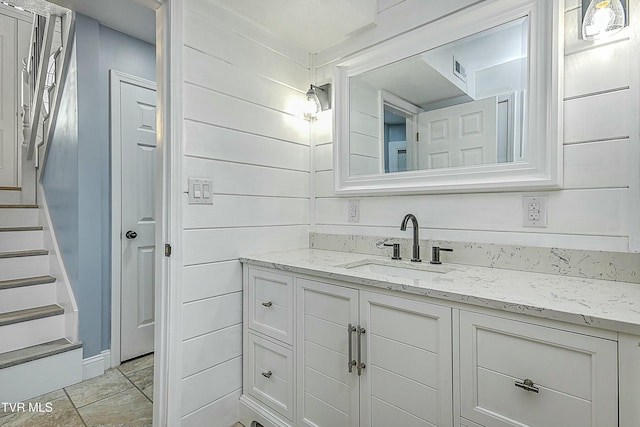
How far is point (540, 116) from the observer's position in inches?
49.5

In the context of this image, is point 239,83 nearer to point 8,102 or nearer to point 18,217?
point 18,217

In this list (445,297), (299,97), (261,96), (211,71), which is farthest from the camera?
(299,97)

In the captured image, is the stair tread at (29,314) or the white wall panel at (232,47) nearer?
the white wall panel at (232,47)

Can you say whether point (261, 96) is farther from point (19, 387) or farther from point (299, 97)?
point (19, 387)

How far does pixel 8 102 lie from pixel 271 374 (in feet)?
13.5

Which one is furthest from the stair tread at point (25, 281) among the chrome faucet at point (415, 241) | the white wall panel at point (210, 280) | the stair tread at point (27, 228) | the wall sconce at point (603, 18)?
the wall sconce at point (603, 18)

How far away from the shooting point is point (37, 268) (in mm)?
2465

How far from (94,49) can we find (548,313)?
2.79m

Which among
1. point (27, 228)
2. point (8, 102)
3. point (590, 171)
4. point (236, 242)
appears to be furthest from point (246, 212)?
point (8, 102)

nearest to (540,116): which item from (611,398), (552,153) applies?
(552,153)

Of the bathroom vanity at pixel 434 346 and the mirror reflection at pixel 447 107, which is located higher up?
the mirror reflection at pixel 447 107

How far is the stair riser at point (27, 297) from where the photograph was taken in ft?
7.11

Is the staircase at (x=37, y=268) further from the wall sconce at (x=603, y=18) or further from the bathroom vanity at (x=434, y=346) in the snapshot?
the wall sconce at (x=603, y=18)

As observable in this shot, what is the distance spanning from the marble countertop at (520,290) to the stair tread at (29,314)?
5.69 ft
